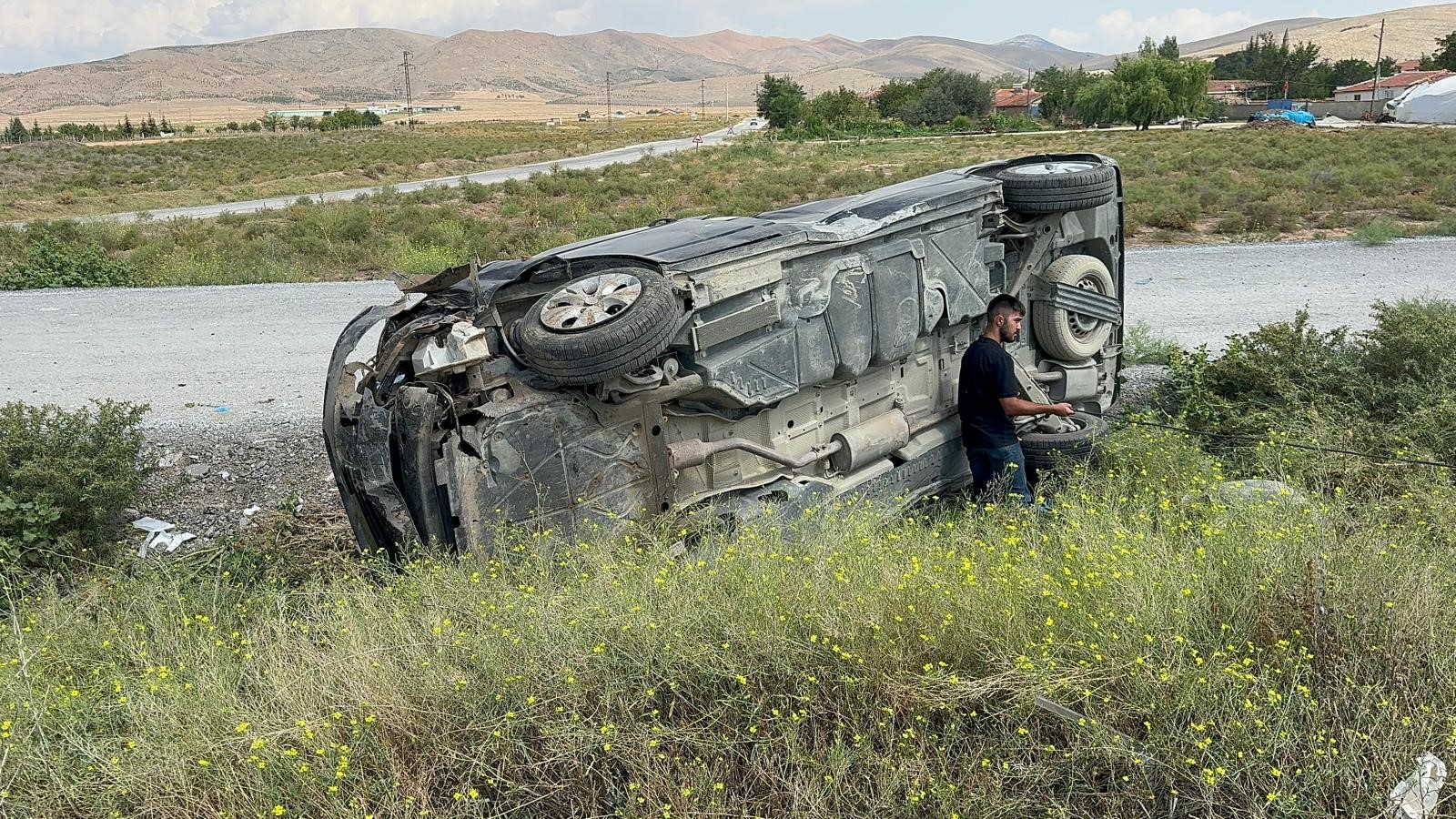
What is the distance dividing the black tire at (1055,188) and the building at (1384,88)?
8410cm

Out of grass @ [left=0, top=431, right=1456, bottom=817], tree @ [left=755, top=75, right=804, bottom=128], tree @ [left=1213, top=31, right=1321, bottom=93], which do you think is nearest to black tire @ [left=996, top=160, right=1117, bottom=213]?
grass @ [left=0, top=431, right=1456, bottom=817]

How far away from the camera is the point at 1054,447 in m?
6.34

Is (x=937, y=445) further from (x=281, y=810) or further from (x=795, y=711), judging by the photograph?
(x=281, y=810)

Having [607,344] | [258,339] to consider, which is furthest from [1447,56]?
[607,344]

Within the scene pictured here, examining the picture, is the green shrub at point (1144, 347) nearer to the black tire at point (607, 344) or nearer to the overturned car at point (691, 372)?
the overturned car at point (691, 372)

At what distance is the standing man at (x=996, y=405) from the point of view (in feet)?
19.4

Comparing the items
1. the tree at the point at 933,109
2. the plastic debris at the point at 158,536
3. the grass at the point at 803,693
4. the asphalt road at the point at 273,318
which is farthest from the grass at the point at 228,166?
the grass at the point at 803,693

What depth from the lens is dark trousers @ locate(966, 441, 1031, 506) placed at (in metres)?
5.98

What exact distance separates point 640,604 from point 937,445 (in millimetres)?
3238

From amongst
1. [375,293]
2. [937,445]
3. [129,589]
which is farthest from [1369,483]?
[375,293]

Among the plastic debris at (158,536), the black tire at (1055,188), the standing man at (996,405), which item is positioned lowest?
the plastic debris at (158,536)

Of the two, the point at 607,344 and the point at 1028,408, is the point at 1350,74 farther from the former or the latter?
the point at 607,344

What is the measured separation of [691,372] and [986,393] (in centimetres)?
211

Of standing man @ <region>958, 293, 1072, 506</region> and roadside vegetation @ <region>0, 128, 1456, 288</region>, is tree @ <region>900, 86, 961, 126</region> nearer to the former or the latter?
roadside vegetation @ <region>0, 128, 1456, 288</region>
